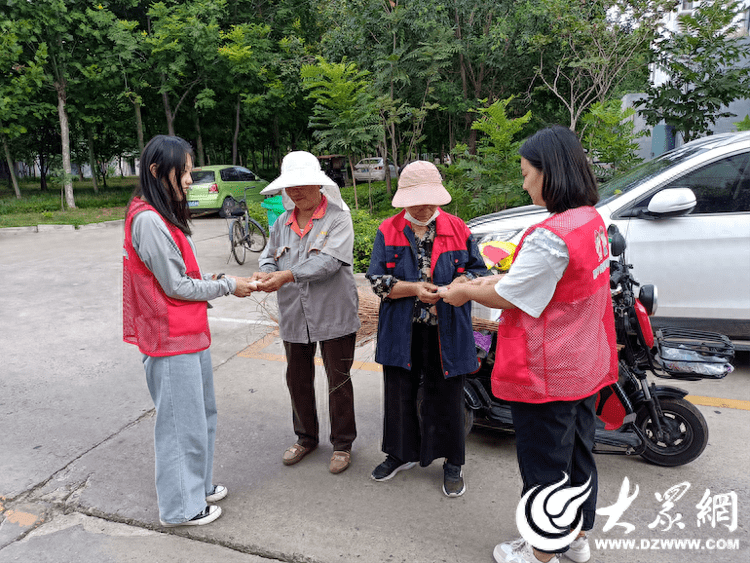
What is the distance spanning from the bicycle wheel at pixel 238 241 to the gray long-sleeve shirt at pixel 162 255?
708cm

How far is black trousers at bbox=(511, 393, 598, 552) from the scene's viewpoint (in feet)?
7.45

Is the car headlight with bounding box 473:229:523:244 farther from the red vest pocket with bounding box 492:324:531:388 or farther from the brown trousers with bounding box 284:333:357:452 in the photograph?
the red vest pocket with bounding box 492:324:531:388

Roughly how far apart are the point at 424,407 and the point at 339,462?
668 mm

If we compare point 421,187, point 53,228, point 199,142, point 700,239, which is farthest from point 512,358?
point 199,142

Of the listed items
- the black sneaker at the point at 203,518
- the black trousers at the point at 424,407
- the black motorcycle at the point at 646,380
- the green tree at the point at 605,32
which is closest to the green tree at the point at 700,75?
the green tree at the point at 605,32

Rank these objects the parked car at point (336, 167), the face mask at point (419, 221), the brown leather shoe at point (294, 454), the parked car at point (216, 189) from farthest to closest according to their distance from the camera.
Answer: the parked car at point (336, 167)
the parked car at point (216, 189)
the brown leather shoe at point (294, 454)
the face mask at point (419, 221)

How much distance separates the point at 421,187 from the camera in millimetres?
2869

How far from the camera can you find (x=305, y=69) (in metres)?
10.7

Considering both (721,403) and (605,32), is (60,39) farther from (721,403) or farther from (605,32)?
(721,403)

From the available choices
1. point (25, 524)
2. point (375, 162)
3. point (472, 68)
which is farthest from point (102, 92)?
point (25, 524)

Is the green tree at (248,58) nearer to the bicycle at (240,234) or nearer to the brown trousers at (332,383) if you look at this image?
the bicycle at (240,234)

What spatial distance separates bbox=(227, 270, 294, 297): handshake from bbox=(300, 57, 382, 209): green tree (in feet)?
25.6

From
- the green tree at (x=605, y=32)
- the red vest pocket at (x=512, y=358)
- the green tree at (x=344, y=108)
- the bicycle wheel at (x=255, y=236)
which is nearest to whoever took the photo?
the red vest pocket at (x=512, y=358)

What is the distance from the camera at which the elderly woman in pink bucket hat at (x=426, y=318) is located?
290cm
